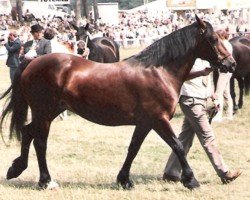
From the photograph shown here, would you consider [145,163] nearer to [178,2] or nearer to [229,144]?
[229,144]

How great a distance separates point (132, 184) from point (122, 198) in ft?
1.93

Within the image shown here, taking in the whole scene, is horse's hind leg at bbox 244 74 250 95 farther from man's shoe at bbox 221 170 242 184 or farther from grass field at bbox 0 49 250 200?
man's shoe at bbox 221 170 242 184

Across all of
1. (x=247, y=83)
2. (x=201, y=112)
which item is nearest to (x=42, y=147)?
(x=201, y=112)

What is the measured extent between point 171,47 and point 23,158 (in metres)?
2.27

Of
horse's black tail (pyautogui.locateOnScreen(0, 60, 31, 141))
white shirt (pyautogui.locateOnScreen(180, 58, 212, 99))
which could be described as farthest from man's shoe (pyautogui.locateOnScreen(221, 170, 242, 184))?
horse's black tail (pyautogui.locateOnScreen(0, 60, 31, 141))

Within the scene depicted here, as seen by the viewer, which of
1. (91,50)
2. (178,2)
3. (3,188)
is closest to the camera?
(3,188)

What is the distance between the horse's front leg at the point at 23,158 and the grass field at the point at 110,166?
0.16 m

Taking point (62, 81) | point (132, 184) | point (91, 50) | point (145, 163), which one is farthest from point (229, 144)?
point (91, 50)

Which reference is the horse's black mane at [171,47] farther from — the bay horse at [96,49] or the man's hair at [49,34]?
the bay horse at [96,49]

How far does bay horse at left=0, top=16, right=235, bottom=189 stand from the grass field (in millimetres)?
301

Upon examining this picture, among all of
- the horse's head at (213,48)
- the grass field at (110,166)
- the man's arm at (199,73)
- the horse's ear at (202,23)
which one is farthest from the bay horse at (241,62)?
the horse's ear at (202,23)

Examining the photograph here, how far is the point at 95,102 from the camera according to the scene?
6.88 m

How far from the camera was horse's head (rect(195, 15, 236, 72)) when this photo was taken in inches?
265

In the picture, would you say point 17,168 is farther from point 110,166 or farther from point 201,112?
point 201,112
